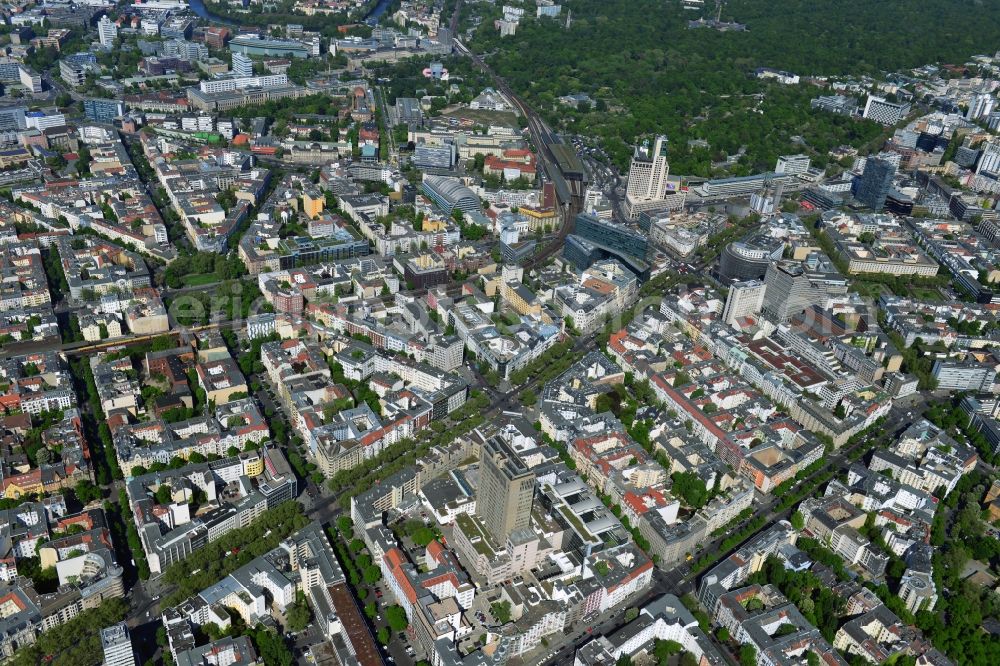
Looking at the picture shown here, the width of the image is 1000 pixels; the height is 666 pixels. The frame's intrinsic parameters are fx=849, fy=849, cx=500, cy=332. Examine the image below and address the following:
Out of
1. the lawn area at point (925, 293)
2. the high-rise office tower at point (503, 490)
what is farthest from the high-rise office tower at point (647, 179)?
the high-rise office tower at point (503, 490)

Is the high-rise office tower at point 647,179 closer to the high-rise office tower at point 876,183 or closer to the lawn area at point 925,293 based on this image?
the high-rise office tower at point 876,183

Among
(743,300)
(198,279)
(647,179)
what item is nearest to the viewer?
(743,300)

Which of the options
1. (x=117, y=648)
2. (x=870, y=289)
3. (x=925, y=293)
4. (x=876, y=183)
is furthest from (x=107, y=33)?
(x=925, y=293)

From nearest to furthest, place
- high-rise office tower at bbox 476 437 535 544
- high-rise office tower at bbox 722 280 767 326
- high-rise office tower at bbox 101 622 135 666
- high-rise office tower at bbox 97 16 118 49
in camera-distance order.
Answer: high-rise office tower at bbox 101 622 135 666, high-rise office tower at bbox 476 437 535 544, high-rise office tower at bbox 722 280 767 326, high-rise office tower at bbox 97 16 118 49

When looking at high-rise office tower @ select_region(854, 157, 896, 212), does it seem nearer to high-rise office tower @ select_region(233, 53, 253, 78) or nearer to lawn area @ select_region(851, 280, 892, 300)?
lawn area @ select_region(851, 280, 892, 300)

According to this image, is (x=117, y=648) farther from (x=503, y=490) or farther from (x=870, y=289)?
(x=870, y=289)

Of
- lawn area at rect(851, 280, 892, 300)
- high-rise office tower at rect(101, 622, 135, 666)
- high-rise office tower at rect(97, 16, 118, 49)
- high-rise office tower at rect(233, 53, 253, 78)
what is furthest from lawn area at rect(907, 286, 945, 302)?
high-rise office tower at rect(97, 16, 118, 49)
